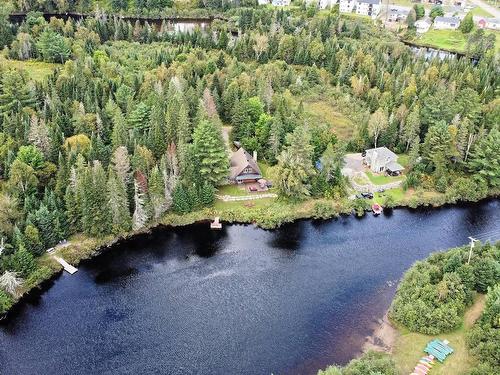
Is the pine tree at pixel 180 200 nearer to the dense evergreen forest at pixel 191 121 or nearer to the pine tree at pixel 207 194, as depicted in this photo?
the dense evergreen forest at pixel 191 121

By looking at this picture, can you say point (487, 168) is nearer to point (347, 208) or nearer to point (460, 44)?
point (347, 208)

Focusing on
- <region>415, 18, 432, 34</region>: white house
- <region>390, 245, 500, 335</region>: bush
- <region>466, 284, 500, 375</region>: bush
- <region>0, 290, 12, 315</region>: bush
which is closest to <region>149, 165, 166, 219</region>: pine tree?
<region>0, 290, 12, 315</region>: bush

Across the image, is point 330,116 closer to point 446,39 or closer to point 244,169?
point 244,169

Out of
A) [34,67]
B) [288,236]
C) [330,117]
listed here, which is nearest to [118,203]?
[288,236]

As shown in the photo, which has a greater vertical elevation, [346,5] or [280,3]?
[346,5]

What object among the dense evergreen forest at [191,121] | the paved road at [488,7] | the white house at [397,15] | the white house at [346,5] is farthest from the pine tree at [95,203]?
the paved road at [488,7]

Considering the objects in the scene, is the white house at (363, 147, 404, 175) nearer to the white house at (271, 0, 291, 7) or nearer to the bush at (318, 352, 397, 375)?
the bush at (318, 352, 397, 375)
